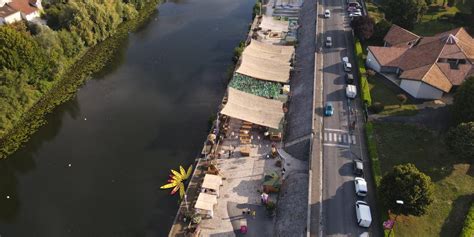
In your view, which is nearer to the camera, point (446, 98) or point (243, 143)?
point (243, 143)

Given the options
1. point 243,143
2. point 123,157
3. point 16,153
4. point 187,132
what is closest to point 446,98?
point 243,143

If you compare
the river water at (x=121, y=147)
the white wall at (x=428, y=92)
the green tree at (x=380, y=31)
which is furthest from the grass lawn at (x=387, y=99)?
the river water at (x=121, y=147)

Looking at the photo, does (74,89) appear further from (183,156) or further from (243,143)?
(243,143)

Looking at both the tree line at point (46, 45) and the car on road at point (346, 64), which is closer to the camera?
the tree line at point (46, 45)

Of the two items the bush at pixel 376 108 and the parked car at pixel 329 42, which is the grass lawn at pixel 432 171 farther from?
the parked car at pixel 329 42

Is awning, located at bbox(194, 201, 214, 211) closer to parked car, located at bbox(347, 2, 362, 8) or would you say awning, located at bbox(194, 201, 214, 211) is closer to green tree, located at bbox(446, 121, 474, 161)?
green tree, located at bbox(446, 121, 474, 161)

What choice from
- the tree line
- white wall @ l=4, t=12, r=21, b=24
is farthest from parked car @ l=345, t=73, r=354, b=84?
white wall @ l=4, t=12, r=21, b=24
